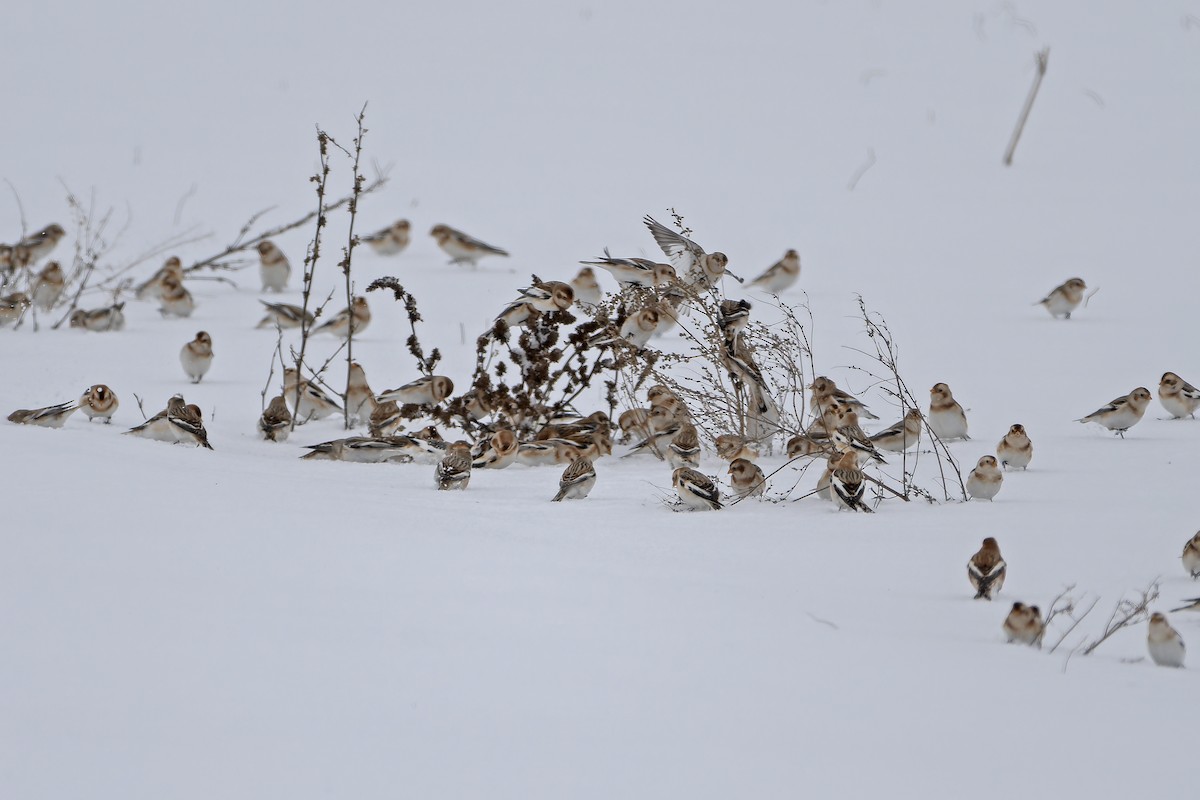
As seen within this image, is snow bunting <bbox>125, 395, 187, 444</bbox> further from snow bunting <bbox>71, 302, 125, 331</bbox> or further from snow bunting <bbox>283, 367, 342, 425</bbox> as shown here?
snow bunting <bbox>71, 302, 125, 331</bbox>

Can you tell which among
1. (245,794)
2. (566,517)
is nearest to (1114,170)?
(566,517)

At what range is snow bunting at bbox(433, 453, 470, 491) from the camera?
7.57 meters

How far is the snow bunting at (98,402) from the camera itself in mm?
9438

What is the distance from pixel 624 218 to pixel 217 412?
9.97 metres

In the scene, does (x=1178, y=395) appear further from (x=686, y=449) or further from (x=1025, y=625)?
(x=1025, y=625)

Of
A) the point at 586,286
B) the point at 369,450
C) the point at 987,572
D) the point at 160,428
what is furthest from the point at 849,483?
the point at 586,286

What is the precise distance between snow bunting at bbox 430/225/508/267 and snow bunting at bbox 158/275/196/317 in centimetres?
353

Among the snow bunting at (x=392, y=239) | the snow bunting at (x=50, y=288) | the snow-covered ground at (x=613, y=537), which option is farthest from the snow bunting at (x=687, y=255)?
the snow bunting at (x=392, y=239)

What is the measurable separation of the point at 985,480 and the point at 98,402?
19.4ft

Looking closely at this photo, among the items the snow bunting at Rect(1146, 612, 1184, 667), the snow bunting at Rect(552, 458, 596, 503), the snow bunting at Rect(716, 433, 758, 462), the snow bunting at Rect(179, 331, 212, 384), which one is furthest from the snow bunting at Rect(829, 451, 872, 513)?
the snow bunting at Rect(179, 331, 212, 384)

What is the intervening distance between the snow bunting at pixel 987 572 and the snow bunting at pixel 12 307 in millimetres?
9892

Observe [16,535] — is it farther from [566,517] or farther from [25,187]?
[25,187]

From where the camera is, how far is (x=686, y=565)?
568 cm

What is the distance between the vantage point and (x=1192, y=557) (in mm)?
5809
